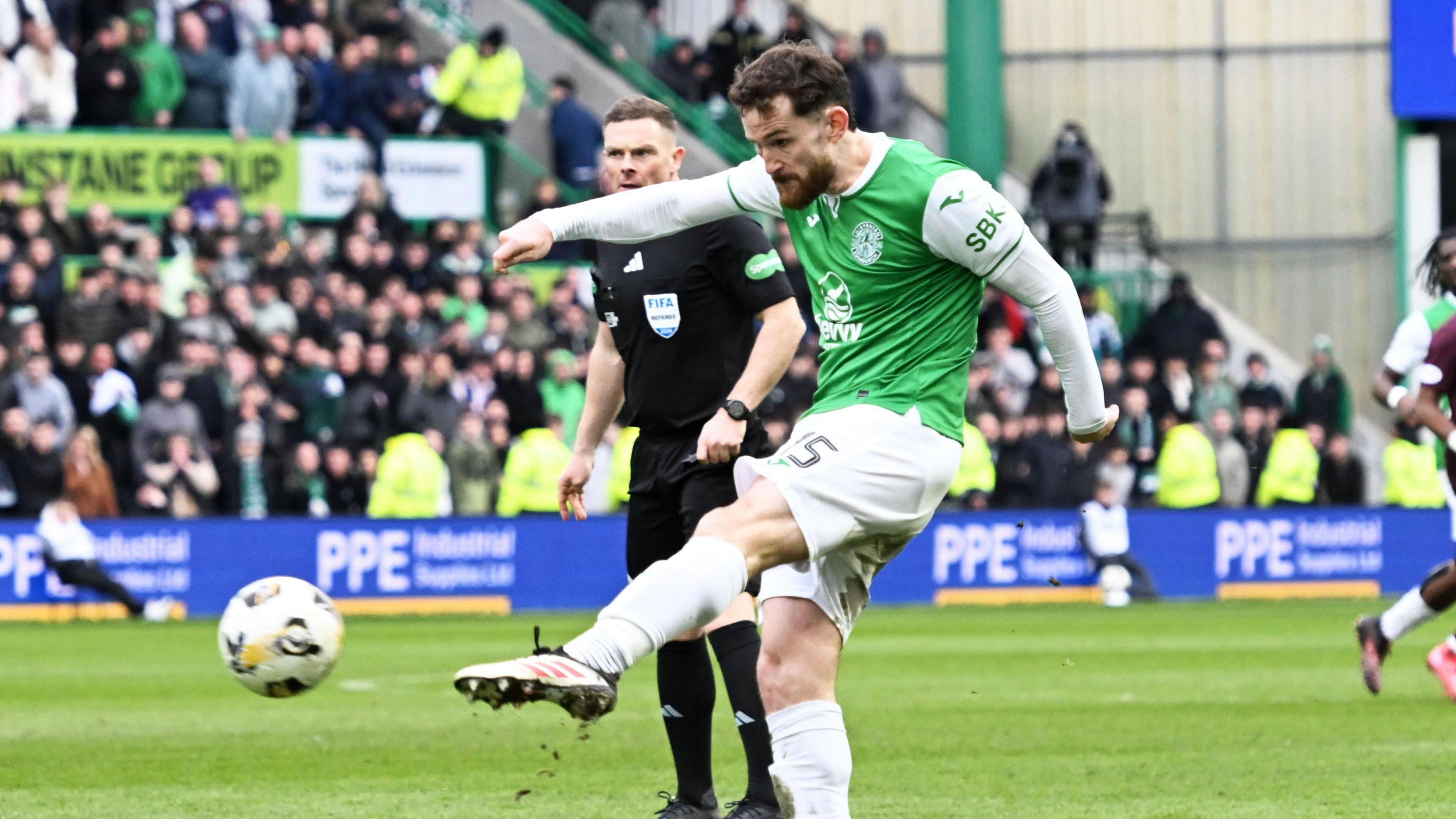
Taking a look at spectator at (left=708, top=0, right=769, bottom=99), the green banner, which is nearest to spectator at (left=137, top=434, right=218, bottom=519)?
the green banner

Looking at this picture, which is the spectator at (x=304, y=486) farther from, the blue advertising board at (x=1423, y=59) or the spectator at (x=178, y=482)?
the blue advertising board at (x=1423, y=59)

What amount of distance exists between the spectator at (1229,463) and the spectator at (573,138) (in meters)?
7.04

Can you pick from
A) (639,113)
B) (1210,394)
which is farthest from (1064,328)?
(1210,394)

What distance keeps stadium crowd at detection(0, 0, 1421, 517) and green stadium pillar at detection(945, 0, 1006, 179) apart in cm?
88

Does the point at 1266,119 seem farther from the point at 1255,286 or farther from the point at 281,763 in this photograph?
the point at 281,763

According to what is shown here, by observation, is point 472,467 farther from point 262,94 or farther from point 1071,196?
point 1071,196

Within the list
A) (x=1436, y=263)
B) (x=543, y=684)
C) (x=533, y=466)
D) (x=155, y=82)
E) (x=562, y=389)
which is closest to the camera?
(x=543, y=684)

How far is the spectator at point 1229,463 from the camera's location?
22.6 m

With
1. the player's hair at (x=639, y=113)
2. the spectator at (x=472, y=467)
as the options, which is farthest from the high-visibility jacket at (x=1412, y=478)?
the player's hair at (x=639, y=113)

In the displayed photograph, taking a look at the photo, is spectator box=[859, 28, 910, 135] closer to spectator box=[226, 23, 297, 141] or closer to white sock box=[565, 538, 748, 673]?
spectator box=[226, 23, 297, 141]

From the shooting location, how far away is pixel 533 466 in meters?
20.5

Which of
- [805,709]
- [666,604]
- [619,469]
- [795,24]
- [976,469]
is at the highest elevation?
[795,24]

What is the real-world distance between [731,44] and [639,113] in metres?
19.4

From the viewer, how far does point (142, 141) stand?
74.4 ft
